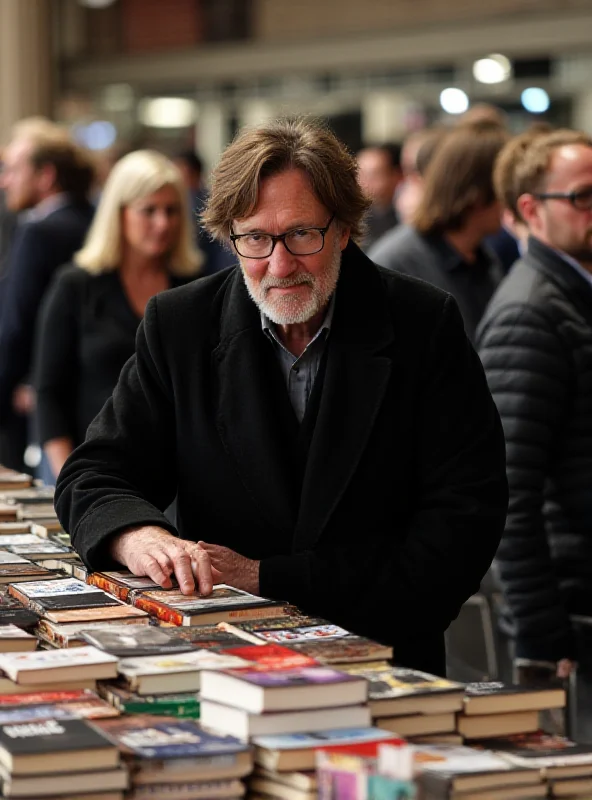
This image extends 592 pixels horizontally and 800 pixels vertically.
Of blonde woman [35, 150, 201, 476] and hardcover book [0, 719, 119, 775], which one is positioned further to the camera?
blonde woman [35, 150, 201, 476]

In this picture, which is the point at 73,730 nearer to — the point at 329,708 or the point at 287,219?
the point at 329,708

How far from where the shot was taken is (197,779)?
2.12 m

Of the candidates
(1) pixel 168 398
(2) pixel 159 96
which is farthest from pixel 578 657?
(2) pixel 159 96

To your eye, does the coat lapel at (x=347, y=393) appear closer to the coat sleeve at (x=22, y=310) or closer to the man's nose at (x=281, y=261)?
the man's nose at (x=281, y=261)

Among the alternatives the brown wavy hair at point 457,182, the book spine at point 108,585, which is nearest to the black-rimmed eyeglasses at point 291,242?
the book spine at point 108,585

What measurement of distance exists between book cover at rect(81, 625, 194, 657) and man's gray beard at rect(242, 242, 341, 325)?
838 mm

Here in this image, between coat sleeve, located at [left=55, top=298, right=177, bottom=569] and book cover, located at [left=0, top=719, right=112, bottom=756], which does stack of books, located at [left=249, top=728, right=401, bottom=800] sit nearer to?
book cover, located at [left=0, top=719, right=112, bottom=756]

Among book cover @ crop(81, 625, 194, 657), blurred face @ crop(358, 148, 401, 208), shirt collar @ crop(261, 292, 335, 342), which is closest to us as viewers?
book cover @ crop(81, 625, 194, 657)

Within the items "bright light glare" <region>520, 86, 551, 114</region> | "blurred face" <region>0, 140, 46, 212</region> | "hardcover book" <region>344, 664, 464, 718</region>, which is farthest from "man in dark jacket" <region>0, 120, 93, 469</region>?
"bright light glare" <region>520, 86, 551, 114</region>

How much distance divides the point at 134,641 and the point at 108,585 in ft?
1.89

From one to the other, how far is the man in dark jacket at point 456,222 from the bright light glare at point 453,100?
11.3 metres

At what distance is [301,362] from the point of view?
11.4ft

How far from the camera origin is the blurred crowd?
4.26 m

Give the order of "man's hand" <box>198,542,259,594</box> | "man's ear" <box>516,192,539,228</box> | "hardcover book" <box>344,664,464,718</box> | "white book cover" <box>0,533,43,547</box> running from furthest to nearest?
"man's ear" <box>516,192,539,228</box> < "white book cover" <box>0,533,43,547</box> < "man's hand" <box>198,542,259,594</box> < "hardcover book" <box>344,664,464,718</box>
